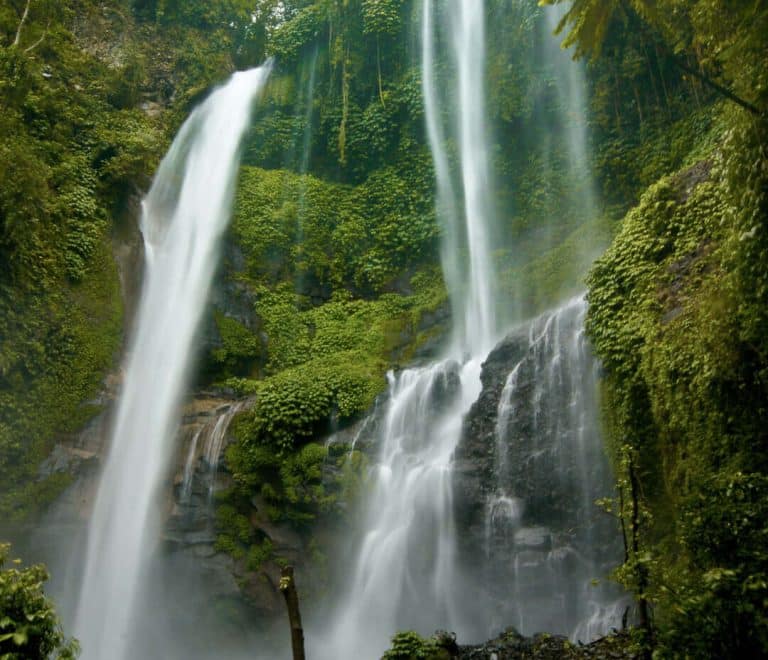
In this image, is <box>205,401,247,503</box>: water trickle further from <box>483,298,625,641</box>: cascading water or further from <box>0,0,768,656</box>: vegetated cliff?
→ <box>483,298,625,641</box>: cascading water

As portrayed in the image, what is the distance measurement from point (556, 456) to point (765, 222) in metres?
4.50

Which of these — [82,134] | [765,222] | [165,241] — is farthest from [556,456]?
[82,134]

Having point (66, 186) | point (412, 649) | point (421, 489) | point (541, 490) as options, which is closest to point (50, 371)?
point (66, 186)

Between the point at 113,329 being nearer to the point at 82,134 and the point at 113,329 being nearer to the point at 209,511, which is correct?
the point at 209,511

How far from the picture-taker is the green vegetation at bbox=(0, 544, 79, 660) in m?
4.31

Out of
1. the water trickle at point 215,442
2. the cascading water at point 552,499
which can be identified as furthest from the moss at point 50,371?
the cascading water at point 552,499

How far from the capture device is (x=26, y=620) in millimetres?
4438

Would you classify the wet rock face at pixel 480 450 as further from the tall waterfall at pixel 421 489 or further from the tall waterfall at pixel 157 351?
the tall waterfall at pixel 157 351

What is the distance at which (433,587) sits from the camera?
9.23m

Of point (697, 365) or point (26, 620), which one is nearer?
point (26, 620)

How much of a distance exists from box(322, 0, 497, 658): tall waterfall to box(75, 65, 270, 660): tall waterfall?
4.35 m

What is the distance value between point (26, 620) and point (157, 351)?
33.7ft

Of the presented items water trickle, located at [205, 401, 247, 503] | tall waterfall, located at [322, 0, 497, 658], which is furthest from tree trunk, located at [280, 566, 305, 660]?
water trickle, located at [205, 401, 247, 503]

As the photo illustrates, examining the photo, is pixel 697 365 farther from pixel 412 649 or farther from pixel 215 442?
pixel 215 442
